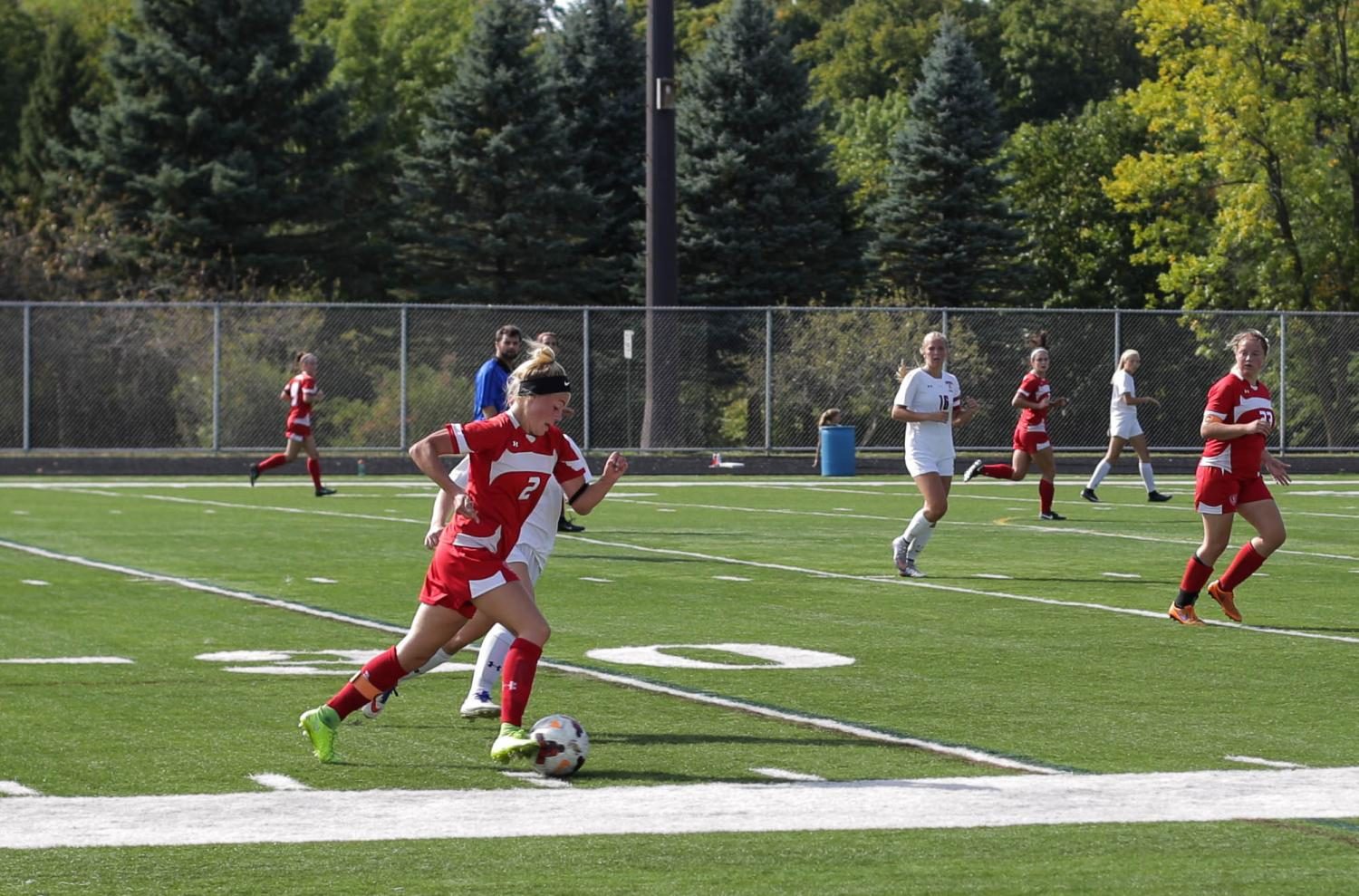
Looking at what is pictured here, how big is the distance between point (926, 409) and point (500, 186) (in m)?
Result: 38.7

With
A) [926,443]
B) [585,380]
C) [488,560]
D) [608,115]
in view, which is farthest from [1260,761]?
[608,115]

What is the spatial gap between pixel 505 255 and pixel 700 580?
3958 centimetres

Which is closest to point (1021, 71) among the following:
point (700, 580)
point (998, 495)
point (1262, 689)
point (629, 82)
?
point (629, 82)

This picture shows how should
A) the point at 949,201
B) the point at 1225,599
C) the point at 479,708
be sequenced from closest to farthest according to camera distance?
the point at 479,708, the point at 1225,599, the point at 949,201

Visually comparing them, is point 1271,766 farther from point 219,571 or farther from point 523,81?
point 523,81

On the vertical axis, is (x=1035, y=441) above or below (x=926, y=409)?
below

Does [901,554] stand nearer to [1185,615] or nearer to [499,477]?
[1185,615]

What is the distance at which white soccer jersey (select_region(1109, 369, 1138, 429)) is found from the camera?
26.2 metres

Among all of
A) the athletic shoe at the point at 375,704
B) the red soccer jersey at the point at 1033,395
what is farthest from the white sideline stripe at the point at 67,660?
the red soccer jersey at the point at 1033,395

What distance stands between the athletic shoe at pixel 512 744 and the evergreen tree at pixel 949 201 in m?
46.5

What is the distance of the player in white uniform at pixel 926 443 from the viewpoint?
55.1 ft

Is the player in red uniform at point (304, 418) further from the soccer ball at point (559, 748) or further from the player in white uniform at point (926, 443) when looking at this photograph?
the soccer ball at point (559, 748)

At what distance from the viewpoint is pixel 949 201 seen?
2126 inches

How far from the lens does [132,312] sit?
3894 centimetres
